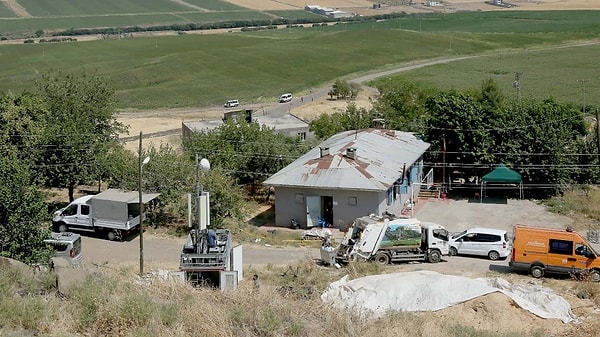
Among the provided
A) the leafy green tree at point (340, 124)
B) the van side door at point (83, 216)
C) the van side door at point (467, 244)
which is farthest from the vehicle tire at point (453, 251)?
the leafy green tree at point (340, 124)

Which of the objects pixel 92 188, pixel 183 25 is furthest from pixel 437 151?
pixel 183 25

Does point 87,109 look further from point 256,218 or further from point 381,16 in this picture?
point 381,16

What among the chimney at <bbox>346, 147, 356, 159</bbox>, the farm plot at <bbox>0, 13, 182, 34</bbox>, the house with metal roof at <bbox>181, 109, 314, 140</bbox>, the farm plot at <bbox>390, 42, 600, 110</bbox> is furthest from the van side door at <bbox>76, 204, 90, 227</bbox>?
the farm plot at <bbox>0, 13, 182, 34</bbox>

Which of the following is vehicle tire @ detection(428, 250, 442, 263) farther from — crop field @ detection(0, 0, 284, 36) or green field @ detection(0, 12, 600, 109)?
crop field @ detection(0, 0, 284, 36)

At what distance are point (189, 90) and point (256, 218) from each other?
58.5m

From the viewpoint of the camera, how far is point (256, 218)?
34312 mm

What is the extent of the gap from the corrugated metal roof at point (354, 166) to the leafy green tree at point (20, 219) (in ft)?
40.8

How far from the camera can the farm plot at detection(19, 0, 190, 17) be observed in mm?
177000

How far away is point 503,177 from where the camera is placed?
35.8m

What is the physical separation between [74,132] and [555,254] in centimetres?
Result: 2080

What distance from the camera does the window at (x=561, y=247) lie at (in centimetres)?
2448

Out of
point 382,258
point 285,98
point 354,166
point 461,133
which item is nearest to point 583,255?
point 382,258

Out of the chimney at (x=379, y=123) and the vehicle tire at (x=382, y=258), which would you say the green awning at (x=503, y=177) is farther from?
the vehicle tire at (x=382, y=258)

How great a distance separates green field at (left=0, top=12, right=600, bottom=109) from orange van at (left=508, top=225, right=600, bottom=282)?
49212 mm
